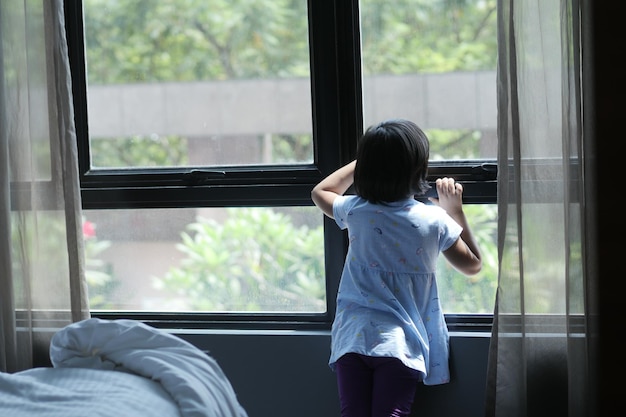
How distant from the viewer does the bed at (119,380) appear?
1.68 metres

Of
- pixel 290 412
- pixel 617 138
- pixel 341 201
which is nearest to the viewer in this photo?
pixel 617 138

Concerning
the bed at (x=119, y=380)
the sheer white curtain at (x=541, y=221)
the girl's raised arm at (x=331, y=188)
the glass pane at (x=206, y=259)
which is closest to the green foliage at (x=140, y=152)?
the glass pane at (x=206, y=259)

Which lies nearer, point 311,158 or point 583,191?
point 583,191

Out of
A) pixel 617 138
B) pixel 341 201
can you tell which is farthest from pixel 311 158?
pixel 617 138

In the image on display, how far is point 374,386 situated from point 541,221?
63 cm

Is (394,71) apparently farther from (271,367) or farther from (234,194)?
(271,367)

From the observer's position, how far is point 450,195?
8.07 ft

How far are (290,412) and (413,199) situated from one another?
0.75 m

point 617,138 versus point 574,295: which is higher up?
point 617,138

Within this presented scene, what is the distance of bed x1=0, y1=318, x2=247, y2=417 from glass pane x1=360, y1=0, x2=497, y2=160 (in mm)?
1041

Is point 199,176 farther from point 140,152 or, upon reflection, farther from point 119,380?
point 119,380

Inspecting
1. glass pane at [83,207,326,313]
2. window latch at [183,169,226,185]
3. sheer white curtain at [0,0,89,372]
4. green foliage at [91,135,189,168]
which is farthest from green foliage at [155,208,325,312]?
sheer white curtain at [0,0,89,372]

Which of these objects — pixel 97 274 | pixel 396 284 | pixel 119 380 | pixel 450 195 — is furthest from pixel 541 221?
pixel 97 274

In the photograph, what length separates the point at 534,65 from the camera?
2.26 m
